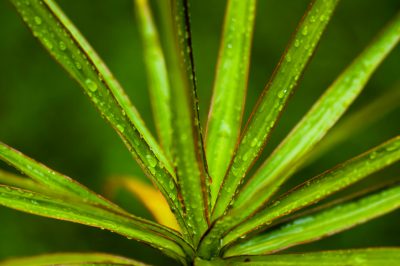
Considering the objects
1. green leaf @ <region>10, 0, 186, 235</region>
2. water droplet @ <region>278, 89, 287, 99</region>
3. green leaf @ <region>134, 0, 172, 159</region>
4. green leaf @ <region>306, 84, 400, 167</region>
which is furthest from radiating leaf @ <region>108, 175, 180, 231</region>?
green leaf @ <region>306, 84, 400, 167</region>

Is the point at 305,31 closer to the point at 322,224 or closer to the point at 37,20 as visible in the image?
the point at 322,224

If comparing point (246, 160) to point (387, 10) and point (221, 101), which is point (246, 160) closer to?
point (221, 101)

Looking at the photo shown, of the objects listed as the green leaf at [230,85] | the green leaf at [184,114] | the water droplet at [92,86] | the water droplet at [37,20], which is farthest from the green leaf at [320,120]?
the water droplet at [37,20]

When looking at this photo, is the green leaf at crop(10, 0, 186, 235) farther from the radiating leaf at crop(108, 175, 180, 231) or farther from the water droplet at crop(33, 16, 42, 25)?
the radiating leaf at crop(108, 175, 180, 231)

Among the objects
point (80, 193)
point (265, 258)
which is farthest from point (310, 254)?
point (80, 193)

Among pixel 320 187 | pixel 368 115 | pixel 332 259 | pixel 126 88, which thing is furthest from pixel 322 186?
pixel 126 88
